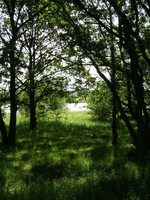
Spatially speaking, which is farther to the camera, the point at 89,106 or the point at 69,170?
the point at 89,106

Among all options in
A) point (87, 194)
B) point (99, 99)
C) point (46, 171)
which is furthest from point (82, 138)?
point (87, 194)

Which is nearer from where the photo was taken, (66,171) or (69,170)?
(69,170)

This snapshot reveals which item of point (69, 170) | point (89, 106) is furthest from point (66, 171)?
point (89, 106)

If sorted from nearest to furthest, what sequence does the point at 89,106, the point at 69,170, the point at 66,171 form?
1. the point at 69,170
2. the point at 66,171
3. the point at 89,106

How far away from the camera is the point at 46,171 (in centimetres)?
1341

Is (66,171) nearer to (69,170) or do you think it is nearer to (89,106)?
(69,170)

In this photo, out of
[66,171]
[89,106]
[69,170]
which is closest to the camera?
[69,170]

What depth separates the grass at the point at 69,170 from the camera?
29.2 ft

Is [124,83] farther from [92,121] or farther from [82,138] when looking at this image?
[92,121]

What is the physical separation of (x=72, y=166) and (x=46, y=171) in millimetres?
1230

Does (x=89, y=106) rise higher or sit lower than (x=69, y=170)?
higher

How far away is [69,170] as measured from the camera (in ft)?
42.9

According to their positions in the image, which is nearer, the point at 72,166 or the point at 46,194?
the point at 46,194

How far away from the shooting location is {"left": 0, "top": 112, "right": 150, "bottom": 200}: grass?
8.91 meters
